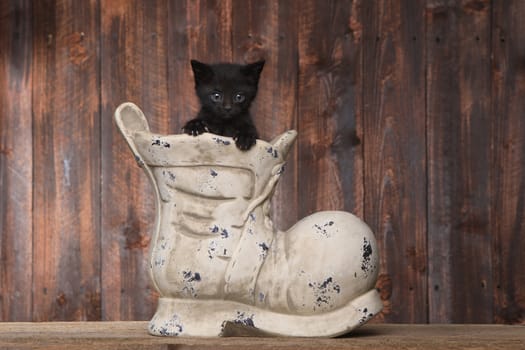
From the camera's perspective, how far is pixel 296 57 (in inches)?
83.4

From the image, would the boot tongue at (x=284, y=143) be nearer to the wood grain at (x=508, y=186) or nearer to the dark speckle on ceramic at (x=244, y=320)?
the dark speckle on ceramic at (x=244, y=320)

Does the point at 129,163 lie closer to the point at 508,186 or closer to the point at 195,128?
the point at 195,128

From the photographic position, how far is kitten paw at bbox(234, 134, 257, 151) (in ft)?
4.40

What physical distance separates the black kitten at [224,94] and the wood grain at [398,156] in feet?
Result: 2.23

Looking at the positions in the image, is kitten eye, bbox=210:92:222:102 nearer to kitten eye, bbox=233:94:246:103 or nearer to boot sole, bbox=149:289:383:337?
kitten eye, bbox=233:94:246:103

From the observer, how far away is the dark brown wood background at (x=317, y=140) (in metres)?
2.10

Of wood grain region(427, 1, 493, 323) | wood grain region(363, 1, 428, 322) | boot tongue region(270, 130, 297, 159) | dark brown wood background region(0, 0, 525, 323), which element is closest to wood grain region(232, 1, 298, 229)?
dark brown wood background region(0, 0, 525, 323)

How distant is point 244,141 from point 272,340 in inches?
11.8

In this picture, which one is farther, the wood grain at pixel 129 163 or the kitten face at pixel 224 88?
the wood grain at pixel 129 163

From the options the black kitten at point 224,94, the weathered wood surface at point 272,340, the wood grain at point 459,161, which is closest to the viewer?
the weathered wood surface at point 272,340

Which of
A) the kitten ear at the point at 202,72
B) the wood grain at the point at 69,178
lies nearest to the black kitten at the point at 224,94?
the kitten ear at the point at 202,72

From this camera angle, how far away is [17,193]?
7.05ft

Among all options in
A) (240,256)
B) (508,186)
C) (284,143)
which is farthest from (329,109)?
(240,256)

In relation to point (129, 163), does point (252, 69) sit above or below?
above
